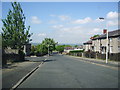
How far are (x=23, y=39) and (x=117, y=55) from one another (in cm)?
1728

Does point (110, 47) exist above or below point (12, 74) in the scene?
above

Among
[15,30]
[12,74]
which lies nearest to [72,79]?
[12,74]

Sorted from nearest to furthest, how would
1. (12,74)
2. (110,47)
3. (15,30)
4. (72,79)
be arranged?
(72,79), (12,74), (15,30), (110,47)

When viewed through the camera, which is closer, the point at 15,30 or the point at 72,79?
the point at 72,79

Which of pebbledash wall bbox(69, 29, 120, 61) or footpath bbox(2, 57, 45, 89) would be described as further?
pebbledash wall bbox(69, 29, 120, 61)

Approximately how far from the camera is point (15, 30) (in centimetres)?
2903

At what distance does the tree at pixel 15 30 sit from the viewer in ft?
94.2

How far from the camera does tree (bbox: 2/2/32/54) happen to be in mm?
28716

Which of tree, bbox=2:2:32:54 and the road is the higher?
tree, bbox=2:2:32:54

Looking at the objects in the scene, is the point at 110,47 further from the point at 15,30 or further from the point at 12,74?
the point at 12,74

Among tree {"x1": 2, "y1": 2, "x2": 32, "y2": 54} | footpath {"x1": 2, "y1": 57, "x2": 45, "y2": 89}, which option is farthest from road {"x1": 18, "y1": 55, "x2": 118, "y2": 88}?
tree {"x1": 2, "y1": 2, "x2": 32, "y2": 54}

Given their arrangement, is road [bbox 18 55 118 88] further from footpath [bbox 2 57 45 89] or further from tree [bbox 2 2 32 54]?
tree [bbox 2 2 32 54]

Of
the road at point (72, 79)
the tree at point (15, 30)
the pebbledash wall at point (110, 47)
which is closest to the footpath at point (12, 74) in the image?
the road at point (72, 79)

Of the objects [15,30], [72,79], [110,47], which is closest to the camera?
[72,79]
